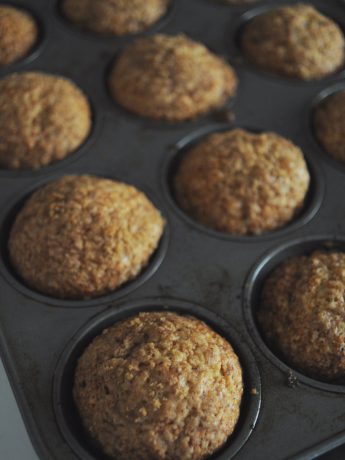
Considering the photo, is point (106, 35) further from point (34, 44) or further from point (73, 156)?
point (73, 156)

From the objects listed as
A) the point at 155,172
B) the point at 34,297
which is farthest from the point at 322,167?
the point at 34,297

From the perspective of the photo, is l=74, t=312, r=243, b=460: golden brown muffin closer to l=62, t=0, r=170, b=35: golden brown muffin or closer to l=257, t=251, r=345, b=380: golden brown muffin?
l=257, t=251, r=345, b=380: golden brown muffin

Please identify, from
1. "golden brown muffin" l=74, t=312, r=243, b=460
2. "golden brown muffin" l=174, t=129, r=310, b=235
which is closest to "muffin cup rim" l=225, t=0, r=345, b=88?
"golden brown muffin" l=174, t=129, r=310, b=235

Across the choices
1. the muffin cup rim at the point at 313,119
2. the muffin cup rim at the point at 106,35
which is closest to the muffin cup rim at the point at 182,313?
the muffin cup rim at the point at 313,119

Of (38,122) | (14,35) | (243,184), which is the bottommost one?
(243,184)

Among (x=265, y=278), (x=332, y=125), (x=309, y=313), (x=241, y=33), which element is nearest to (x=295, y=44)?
(x=241, y=33)

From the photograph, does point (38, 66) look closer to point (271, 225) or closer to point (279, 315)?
point (271, 225)

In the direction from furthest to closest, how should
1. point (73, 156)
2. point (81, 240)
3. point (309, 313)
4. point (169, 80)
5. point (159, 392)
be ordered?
point (169, 80) → point (73, 156) → point (81, 240) → point (309, 313) → point (159, 392)
